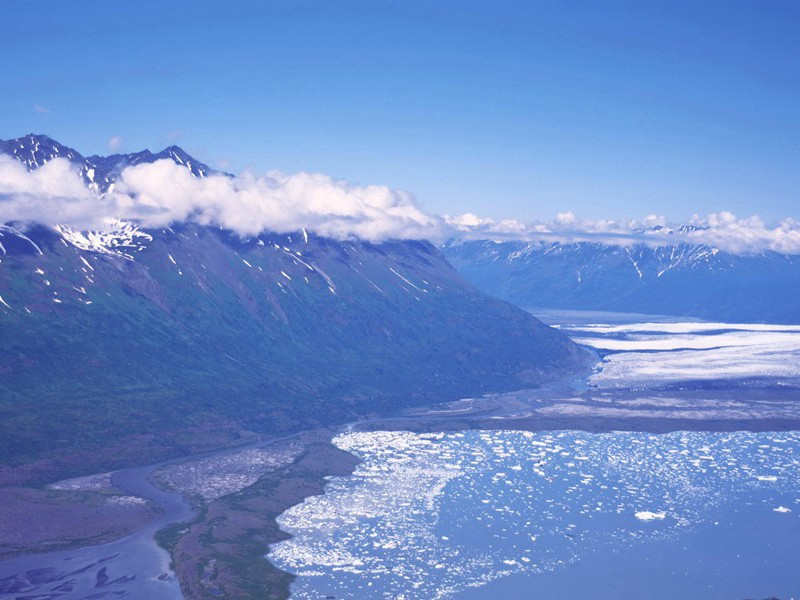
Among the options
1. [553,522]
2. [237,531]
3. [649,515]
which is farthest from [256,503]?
[649,515]

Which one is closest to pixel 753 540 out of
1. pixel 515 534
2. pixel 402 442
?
pixel 515 534

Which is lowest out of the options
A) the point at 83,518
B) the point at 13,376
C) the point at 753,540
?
the point at 753,540

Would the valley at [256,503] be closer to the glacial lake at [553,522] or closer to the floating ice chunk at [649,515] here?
the glacial lake at [553,522]

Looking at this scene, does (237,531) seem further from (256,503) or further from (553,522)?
(553,522)

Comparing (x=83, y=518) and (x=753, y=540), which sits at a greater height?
(x=83, y=518)

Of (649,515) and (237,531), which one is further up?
(237,531)

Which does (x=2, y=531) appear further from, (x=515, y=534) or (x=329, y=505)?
→ (x=515, y=534)

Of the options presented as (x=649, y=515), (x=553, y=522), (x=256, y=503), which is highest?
(x=256, y=503)

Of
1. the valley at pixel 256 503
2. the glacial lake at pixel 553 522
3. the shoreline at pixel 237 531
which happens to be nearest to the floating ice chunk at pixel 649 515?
the glacial lake at pixel 553 522
